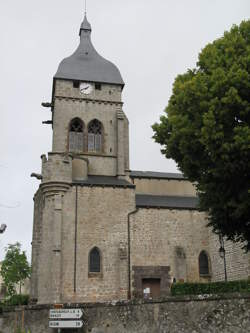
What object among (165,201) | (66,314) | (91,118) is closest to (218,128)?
(66,314)

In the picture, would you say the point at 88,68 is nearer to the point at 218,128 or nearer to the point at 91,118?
the point at 91,118

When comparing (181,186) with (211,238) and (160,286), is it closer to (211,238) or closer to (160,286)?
(211,238)

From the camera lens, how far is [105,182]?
30375 millimetres

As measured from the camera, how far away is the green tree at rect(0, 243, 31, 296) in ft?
151

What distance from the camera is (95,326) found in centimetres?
1395

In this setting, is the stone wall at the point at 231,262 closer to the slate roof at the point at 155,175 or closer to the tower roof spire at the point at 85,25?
the slate roof at the point at 155,175

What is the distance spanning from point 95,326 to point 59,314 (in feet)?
3.88

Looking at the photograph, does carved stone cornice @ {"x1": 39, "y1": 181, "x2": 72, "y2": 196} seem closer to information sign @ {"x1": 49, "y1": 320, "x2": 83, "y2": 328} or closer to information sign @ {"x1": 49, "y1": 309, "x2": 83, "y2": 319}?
information sign @ {"x1": 49, "y1": 309, "x2": 83, "y2": 319}

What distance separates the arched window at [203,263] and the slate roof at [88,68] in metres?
14.7

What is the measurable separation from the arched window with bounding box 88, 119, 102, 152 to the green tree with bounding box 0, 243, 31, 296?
63.6ft

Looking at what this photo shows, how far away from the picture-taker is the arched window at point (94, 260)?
27875 mm

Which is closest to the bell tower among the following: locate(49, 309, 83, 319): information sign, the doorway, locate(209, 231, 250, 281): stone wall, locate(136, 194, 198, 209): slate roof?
locate(136, 194, 198, 209): slate roof

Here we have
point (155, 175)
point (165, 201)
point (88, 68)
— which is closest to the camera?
point (165, 201)

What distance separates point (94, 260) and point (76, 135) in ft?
33.8
